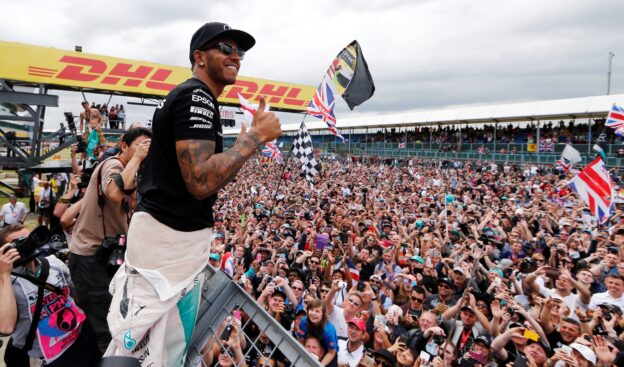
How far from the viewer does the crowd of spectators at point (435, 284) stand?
448 centimetres

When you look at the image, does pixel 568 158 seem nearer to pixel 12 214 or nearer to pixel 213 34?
pixel 213 34

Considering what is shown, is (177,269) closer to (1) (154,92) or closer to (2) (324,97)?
(2) (324,97)

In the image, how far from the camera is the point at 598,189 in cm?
851

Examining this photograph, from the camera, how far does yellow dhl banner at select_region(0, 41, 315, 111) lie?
2102 cm

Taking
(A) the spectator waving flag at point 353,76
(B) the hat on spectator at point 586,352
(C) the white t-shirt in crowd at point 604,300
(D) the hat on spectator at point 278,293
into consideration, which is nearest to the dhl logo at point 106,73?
(A) the spectator waving flag at point 353,76

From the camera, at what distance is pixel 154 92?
25.6m

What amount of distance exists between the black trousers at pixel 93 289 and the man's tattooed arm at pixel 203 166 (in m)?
1.50

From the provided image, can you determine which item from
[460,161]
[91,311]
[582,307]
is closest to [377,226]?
[582,307]

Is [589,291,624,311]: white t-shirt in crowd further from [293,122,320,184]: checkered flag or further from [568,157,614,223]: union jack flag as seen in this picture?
[293,122,320,184]: checkered flag

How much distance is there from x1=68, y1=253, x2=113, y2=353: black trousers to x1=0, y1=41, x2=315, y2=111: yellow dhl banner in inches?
906

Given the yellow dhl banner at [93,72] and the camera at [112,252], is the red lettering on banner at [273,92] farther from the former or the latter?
the camera at [112,252]

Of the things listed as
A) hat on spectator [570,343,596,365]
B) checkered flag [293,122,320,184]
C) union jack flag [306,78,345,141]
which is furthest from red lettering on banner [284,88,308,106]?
hat on spectator [570,343,596,365]

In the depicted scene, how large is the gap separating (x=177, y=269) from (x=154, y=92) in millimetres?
26641

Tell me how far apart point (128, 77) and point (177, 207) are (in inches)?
1058
